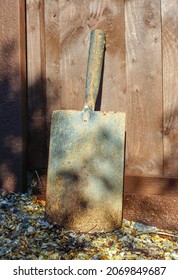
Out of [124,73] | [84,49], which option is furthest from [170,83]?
[84,49]

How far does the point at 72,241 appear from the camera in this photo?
1903 millimetres

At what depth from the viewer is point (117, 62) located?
2.24 meters

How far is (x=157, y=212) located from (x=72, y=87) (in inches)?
32.1

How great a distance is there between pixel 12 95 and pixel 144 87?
72 cm

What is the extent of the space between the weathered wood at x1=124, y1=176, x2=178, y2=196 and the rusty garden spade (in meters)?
0.21

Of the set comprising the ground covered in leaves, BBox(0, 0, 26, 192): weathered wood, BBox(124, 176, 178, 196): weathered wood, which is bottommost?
the ground covered in leaves

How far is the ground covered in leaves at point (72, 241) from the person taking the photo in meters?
1.78

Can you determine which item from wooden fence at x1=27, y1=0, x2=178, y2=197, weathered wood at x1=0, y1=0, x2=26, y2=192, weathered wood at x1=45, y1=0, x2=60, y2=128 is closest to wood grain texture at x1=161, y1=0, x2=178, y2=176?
wooden fence at x1=27, y1=0, x2=178, y2=197

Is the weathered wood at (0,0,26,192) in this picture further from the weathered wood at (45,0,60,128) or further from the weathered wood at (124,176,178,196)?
the weathered wood at (124,176,178,196)

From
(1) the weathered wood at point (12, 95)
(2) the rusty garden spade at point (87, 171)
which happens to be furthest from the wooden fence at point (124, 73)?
(2) the rusty garden spade at point (87, 171)

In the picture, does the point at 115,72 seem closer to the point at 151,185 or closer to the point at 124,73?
the point at 124,73

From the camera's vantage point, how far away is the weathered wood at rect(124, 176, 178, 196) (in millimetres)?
2145

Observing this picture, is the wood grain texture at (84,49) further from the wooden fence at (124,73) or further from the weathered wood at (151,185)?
the weathered wood at (151,185)
